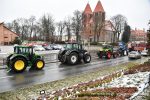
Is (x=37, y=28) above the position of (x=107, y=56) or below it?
above

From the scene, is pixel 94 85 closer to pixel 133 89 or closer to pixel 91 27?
pixel 133 89

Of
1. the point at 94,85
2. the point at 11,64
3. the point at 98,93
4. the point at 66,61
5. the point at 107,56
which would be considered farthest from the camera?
the point at 107,56

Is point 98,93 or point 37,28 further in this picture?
point 37,28

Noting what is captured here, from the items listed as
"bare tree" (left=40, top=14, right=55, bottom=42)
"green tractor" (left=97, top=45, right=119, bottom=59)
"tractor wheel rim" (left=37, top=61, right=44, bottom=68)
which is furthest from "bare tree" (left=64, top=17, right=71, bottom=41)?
"tractor wheel rim" (left=37, top=61, right=44, bottom=68)

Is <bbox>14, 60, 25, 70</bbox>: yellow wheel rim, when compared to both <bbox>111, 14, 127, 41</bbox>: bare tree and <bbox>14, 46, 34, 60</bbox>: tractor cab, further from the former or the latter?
<bbox>111, 14, 127, 41</bbox>: bare tree

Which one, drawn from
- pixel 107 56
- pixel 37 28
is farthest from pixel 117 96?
pixel 37 28

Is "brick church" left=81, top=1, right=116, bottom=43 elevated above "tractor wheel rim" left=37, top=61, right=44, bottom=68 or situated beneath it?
elevated above

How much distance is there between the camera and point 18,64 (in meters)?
19.3

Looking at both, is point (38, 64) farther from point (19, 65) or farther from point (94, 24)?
point (94, 24)

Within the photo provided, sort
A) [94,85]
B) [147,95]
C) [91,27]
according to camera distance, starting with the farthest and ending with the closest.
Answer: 1. [91,27]
2. [94,85]
3. [147,95]

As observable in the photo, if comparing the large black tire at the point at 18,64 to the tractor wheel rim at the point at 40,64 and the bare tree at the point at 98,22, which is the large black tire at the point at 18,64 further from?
the bare tree at the point at 98,22

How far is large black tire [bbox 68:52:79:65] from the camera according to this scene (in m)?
25.0

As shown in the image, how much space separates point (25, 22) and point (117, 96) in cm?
8826

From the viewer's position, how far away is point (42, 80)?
625 inches
